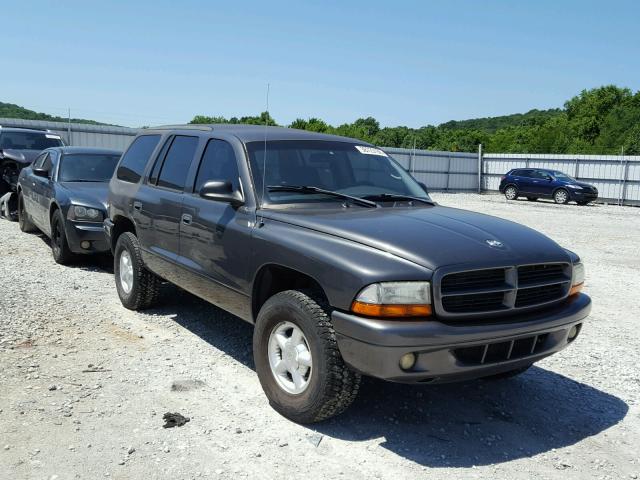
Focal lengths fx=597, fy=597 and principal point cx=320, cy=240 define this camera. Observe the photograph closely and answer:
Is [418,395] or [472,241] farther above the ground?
[472,241]

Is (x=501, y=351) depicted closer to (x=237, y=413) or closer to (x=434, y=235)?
(x=434, y=235)

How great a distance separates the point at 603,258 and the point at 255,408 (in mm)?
9333

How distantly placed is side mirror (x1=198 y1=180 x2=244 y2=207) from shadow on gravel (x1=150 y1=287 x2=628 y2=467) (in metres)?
1.37

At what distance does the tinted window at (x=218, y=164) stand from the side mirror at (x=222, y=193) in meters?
0.19

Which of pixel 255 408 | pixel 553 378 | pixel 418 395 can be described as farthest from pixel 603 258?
pixel 255 408

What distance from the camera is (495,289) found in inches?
134

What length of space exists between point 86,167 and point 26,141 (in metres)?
5.08

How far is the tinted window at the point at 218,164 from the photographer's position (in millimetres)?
4566

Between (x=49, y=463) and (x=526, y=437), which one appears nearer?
(x=49, y=463)

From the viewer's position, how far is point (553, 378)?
4750mm

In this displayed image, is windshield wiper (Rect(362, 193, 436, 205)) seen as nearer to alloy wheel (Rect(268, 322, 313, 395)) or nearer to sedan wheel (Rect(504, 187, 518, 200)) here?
alloy wheel (Rect(268, 322, 313, 395))

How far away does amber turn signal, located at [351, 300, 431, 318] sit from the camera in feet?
10.5

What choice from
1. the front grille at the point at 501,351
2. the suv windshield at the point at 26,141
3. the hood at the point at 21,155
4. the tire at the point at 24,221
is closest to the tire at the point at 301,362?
the front grille at the point at 501,351

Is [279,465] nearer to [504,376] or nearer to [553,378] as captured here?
[504,376]
